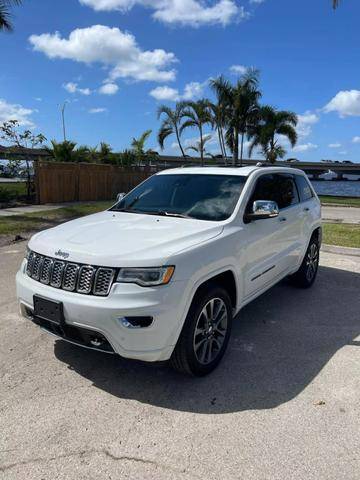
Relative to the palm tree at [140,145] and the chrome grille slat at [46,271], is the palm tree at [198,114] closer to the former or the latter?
the palm tree at [140,145]

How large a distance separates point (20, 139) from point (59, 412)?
54.6ft

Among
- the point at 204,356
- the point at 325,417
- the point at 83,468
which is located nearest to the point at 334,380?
the point at 325,417

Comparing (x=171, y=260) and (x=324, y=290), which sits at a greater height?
(x=171, y=260)

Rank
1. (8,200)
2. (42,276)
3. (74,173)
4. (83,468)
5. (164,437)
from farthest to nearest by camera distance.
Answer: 1. (74,173)
2. (8,200)
3. (42,276)
4. (164,437)
5. (83,468)

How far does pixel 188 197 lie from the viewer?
14.8ft

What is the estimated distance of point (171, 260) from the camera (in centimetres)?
311

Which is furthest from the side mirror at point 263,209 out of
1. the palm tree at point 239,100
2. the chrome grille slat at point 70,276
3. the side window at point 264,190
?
the palm tree at point 239,100

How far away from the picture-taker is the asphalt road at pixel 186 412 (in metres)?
2.54

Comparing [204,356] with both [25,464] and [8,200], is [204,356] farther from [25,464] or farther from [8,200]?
[8,200]

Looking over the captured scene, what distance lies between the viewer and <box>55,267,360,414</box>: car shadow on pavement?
3.27 meters

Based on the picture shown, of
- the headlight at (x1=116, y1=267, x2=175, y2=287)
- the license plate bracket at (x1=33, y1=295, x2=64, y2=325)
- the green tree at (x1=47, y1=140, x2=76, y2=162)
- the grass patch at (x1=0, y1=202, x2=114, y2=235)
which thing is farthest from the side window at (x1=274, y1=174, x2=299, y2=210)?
the green tree at (x1=47, y1=140, x2=76, y2=162)

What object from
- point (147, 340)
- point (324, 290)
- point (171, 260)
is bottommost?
point (324, 290)

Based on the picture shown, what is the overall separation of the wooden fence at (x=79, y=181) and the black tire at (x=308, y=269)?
1340cm

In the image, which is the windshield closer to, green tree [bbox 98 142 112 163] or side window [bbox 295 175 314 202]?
side window [bbox 295 175 314 202]
